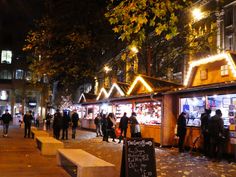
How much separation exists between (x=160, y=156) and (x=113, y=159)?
2.37 meters

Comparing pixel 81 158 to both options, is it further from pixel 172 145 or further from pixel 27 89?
pixel 27 89

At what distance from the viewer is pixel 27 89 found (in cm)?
8788

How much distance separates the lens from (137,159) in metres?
9.01

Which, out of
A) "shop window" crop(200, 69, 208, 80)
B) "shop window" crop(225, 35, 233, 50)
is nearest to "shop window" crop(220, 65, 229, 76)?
"shop window" crop(200, 69, 208, 80)

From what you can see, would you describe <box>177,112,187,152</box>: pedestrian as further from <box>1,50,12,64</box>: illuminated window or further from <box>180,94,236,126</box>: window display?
<box>1,50,12,64</box>: illuminated window

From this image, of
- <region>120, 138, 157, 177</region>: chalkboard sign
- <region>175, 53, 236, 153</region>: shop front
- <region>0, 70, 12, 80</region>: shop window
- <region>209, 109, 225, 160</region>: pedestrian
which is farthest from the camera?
<region>0, 70, 12, 80</region>: shop window

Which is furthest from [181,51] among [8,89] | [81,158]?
[8,89]

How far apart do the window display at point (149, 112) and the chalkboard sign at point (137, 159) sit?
43.6 feet

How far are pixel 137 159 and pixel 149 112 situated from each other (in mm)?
14777

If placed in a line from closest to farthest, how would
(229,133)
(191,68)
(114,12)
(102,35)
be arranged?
1. (114,12)
2. (229,133)
3. (191,68)
4. (102,35)

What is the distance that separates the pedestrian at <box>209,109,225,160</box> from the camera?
15.8 m

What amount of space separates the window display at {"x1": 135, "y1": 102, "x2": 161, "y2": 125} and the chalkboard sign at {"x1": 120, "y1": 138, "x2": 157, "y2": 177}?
523 inches

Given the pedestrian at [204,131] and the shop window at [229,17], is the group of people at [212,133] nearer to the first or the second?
the pedestrian at [204,131]

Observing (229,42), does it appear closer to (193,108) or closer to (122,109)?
(122,109)
